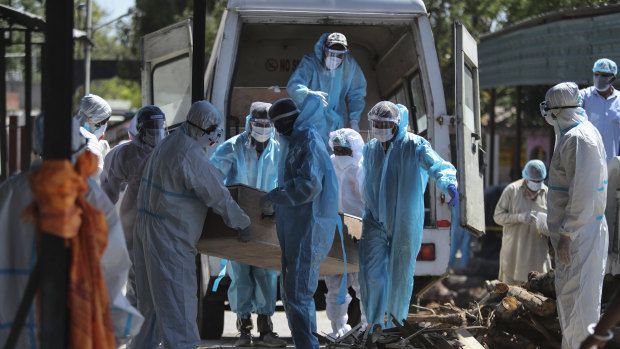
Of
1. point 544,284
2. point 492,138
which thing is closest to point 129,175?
point 544,284

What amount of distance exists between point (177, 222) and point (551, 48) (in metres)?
7.64

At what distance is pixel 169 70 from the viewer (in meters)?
7.66

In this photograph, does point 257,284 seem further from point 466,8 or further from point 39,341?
point 466,8

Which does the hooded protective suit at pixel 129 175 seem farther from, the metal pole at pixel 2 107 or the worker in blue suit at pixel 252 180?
the metal pole at pixel 2 107

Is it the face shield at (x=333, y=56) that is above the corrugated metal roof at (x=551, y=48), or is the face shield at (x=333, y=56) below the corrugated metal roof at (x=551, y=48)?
below

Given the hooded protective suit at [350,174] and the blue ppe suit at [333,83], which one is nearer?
the hooded protective suit at [350,174]

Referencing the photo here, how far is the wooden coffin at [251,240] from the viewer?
5.55 meters

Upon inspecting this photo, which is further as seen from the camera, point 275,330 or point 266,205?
point 275,330

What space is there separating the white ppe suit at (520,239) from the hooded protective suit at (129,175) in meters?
4.21

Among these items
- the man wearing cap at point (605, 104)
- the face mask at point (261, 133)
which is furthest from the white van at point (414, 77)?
the man wearing cap at point (605, 104)

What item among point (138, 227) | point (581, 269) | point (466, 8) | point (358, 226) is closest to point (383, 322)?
point (358, 226)

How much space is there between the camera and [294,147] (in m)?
5.62

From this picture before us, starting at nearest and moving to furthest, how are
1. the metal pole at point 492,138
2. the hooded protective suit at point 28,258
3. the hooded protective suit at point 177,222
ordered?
1. the hooded protective suit at point 28,258
2. the hooded protective suit at point 177,222
3. the metal pole at point 492,138

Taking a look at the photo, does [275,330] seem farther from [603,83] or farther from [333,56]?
A: [603,83]
